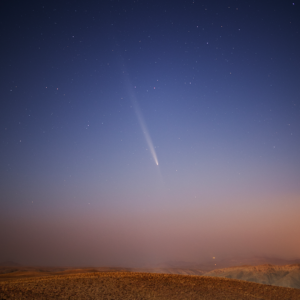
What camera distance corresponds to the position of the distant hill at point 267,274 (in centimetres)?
5534

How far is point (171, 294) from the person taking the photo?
19.1 metres

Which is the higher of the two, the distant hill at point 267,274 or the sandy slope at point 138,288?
the sandy slope at point 138,288

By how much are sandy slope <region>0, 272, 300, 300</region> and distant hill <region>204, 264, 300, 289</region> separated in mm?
38156

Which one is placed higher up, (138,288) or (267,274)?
(138,288)

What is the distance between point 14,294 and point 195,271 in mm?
92487

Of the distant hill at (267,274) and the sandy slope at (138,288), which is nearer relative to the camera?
the sandy slope at (138,288)

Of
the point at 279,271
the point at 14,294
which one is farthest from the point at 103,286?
the point at 279,271

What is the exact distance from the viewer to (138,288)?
66.3ft

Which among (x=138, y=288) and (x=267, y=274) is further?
(x=267, y=274)

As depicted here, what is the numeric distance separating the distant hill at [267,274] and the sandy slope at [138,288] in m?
38.2

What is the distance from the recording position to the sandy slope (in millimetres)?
17853

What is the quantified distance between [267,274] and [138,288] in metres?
53.5

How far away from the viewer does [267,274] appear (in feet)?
192

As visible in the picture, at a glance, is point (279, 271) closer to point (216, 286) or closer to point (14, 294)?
point (216, 286)
